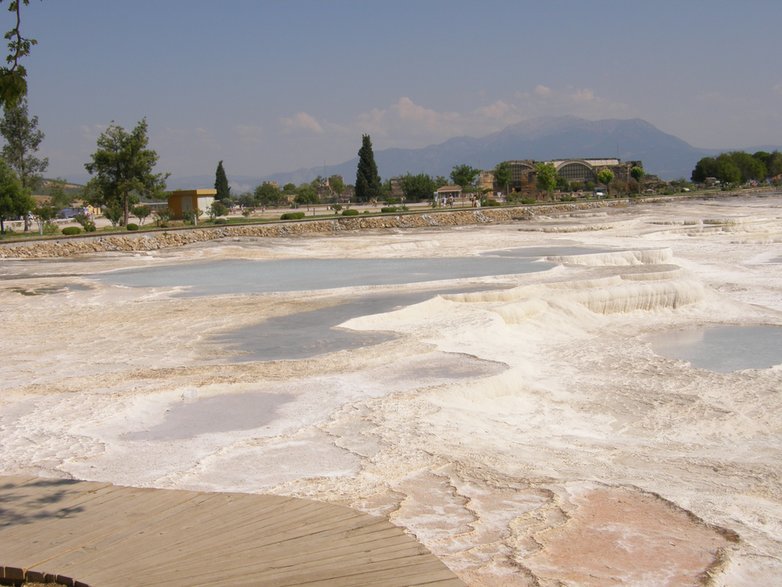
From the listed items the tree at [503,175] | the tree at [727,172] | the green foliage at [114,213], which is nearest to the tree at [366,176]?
the tree at [503,175]

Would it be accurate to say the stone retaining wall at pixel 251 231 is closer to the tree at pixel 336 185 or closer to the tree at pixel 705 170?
the tree at pixel 336 185

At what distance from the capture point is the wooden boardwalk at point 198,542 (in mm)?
4660

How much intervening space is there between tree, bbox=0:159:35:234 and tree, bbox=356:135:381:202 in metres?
38.9

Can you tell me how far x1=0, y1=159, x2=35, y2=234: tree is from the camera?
42.5 metres

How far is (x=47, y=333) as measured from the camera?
16.1m

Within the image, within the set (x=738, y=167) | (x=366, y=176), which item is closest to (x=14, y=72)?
(x=366, y=176)

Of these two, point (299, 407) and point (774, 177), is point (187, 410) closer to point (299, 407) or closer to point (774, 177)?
point (299, 407)

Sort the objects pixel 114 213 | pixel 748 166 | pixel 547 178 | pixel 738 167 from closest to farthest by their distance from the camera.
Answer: pixel 114 213 < pixel 547 178 < pixel 738 167 < pixel 748 166

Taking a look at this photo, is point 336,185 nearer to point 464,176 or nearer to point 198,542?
point 464,176

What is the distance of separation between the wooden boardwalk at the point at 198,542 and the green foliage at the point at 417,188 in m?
86.0

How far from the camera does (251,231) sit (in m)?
46.0

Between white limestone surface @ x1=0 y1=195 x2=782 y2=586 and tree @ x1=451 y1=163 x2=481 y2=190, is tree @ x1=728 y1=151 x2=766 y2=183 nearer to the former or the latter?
tree @ x1=451 y1=163 x2=481 y2=190

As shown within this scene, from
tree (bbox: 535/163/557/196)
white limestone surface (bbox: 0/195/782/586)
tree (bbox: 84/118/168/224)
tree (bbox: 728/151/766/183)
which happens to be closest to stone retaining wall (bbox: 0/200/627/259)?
tree (bbox: 84/118/168/224)

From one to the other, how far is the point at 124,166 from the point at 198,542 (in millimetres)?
45086
